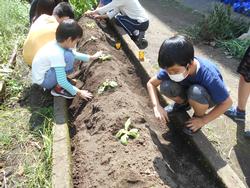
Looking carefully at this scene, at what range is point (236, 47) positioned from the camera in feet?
18.8

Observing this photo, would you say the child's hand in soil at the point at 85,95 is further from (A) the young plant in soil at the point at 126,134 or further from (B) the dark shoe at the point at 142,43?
(B) the dark shoe at the point at 142,43

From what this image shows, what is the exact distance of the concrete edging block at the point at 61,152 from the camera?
108 inches

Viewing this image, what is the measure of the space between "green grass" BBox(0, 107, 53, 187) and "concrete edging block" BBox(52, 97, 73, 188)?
0.08 metres

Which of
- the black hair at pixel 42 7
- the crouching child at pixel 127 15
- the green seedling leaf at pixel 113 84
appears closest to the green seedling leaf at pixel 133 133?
the green seedling leaf at pixel 113 84

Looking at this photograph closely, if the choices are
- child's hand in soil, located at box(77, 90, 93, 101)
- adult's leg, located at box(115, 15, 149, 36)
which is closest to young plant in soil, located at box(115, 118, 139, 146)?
child's hand in soil, located at box(77, 90, 93, 101)

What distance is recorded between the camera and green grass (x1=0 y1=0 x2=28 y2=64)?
522 cm

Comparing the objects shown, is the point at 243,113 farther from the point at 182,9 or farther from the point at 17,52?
the point at 182,9

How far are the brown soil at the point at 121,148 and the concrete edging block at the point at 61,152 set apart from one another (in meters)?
0.13

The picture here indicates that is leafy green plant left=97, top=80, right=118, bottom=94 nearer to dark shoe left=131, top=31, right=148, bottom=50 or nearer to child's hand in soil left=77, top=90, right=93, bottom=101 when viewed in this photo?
child's hand in soil left=77, top=90, right=93, bottom=101

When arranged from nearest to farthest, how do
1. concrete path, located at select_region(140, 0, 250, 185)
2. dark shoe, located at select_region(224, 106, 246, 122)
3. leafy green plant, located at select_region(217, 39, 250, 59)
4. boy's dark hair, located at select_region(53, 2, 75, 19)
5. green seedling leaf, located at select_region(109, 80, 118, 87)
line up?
concrete path, located at select_region(140, 0, 250, 185), green seedling leaf, located at select_region(109, 80, 118, 87), dark shoe, located at select_region(224, 106, 246, 122), boy's dark hair, located at select_region(53, 2, 75, 19), leafy green plant, located at select_region(217, 39, 250, 59)

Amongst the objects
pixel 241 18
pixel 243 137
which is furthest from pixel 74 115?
pixel 241 18

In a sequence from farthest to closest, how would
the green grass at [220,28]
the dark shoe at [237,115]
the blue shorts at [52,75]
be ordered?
the green grass at [220,28] → the dark shoe at [237,115] → the blue shorts at [52,75]

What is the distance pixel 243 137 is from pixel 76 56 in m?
1.94

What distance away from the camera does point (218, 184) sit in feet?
9.34
